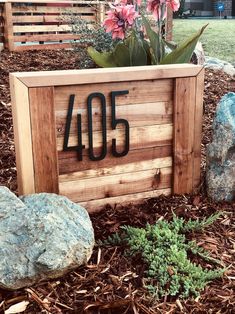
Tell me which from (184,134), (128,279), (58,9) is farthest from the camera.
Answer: (58,9)

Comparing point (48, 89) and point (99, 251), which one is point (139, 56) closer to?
point (48, 89)

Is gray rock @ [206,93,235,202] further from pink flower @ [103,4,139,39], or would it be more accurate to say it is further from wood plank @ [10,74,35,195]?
wood plank @ [10,74,35,195]

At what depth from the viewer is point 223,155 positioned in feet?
9.55

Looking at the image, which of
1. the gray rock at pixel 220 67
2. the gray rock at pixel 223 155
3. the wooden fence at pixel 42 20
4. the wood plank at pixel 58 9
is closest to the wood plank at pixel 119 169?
the gray rock at pixel 223 155

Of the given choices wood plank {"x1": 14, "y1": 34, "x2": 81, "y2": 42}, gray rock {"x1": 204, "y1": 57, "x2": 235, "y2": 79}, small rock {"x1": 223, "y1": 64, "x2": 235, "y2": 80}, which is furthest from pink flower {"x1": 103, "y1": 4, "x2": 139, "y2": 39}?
wood plank {"x1": 14, "y1": 34, "x2": 81, "y2": 42}

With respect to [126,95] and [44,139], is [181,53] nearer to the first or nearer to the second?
[126,95]

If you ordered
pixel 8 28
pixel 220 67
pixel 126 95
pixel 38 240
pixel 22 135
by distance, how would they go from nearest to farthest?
pixel 38 240
pixel 22 135
pixel 126 95
pixel 220 67
pixel 8 28

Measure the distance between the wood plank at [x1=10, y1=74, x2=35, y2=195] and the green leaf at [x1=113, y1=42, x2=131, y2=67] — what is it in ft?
2.89

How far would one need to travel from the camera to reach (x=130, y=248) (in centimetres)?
238

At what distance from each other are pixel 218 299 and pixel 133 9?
1.82 metres

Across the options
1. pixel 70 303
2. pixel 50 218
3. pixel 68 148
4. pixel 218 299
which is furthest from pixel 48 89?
pixel 218 299

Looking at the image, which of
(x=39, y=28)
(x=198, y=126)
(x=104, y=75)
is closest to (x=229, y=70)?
(x=39, y=28)

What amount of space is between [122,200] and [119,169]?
19 cm

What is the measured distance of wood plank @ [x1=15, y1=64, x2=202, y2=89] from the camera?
97.9 inches
